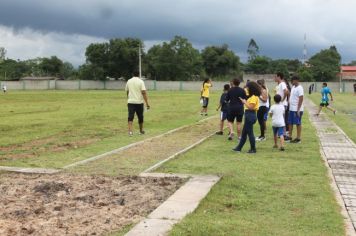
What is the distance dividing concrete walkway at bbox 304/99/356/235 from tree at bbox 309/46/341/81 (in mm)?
87264

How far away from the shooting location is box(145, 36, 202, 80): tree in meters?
98.9

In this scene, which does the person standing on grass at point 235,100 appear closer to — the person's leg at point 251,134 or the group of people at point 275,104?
→ the group of people at point 275,104

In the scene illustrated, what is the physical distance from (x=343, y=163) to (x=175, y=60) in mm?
90596

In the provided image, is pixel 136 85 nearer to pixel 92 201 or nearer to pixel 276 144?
pixel 276 144

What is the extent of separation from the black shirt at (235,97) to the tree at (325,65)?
295ft

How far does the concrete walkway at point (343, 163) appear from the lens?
21.5 ft

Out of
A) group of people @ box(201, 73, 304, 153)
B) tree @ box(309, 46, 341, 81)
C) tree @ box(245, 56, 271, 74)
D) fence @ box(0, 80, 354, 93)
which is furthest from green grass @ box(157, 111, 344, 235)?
tree @ box(245, 56, 271, 74)

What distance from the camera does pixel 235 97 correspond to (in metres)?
13.1

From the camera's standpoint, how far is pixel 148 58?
105500mm

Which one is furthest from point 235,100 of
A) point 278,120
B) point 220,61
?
point 220,61

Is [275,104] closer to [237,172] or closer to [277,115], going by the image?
[277,115]

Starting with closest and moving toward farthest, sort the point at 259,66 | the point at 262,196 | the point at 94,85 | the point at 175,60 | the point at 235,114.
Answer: the point at 262,196
the point at 235,114
the point at 94,85
the point at 175,60
the point at 259,66

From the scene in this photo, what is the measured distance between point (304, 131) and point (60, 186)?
35.3 feet

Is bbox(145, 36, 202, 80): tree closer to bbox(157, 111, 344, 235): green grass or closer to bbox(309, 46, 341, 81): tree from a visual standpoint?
bbox(309, 46, 341, 81): tree
